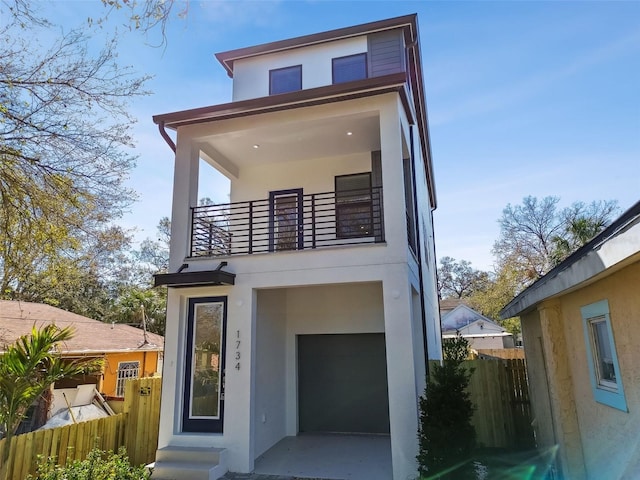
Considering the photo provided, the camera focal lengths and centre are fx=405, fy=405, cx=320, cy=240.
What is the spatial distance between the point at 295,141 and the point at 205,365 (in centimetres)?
541

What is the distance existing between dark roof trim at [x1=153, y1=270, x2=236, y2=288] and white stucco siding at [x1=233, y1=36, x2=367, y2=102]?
6588mm

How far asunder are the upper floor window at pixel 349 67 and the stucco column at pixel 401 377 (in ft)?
22.3

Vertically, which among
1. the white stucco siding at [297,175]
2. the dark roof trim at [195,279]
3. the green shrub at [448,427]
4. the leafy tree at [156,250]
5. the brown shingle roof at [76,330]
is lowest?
the green shrub at [448,427]

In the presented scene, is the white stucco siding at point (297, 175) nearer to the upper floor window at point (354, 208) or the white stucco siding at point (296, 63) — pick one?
the upper floor window at point (354, 208)

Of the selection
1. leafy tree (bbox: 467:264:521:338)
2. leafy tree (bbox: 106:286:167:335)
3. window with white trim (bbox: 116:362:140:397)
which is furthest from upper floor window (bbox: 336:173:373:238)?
leafy tree (bbox: 467:264:521:338)

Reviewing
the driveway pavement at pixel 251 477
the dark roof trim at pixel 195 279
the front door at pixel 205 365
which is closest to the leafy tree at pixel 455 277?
the front door at pixel 205 365

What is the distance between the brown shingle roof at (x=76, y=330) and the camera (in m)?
13.0

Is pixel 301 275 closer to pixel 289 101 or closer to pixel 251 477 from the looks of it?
pixel 289 101

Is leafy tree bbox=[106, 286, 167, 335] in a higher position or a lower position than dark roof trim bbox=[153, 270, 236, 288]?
higher

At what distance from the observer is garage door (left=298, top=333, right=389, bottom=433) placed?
988 cm

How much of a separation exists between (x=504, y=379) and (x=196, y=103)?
9.21 m

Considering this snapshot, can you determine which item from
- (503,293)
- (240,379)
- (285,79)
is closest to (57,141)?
(240,379)

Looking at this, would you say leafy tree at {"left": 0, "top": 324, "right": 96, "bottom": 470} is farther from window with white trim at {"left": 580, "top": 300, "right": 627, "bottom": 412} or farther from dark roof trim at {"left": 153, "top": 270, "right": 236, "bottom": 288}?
window with white trim at {"left": 580, "top": 300, "right": 627, "bottom": 412}

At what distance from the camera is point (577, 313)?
5070 mm
